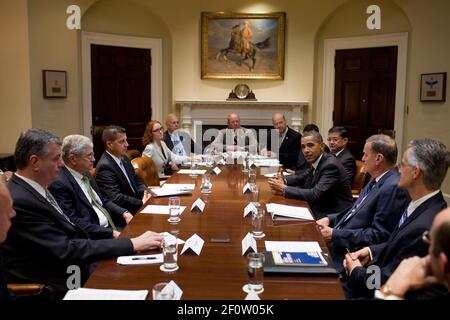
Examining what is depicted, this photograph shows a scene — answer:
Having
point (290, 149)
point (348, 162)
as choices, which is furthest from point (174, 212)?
point (290, 149)

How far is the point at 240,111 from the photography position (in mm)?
8055

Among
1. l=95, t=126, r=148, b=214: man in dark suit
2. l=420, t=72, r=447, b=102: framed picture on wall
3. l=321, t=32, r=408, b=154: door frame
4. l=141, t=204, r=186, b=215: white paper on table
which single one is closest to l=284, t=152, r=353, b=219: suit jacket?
l=141, t=204, r=186, b=215: white paper on table

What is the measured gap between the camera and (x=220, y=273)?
1882mm

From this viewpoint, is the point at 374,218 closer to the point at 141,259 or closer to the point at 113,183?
the point at 141,259

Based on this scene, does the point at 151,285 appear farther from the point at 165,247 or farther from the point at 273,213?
the point at 273,213

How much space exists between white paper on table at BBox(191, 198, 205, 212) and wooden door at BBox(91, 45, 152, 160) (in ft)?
15.8

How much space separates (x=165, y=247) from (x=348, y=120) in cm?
642

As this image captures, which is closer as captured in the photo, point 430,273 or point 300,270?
point 430,273

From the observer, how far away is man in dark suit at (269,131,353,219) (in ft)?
11.3

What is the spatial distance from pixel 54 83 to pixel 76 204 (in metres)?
4.39

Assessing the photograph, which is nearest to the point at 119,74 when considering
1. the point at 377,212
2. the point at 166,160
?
the point at 166,160

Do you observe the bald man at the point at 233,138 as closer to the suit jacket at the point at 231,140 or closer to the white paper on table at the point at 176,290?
the suit jacket at the point at 231,140

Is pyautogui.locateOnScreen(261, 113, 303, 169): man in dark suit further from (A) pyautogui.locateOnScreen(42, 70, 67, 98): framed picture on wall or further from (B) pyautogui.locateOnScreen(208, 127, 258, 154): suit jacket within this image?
(A) pyautogui.locateOnScreen(42, 70, 67, 98): framed picture on wall
